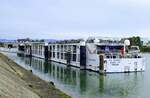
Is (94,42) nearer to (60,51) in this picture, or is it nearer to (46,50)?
(60,51)

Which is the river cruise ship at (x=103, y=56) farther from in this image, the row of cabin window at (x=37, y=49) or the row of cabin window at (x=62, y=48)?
the row of cabin window at (x=37, y=49)

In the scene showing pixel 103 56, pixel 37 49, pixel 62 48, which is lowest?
pixel 37 49

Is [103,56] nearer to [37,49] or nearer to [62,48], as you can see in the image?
[62,48]

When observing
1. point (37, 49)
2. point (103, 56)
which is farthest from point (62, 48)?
point (37, 49)

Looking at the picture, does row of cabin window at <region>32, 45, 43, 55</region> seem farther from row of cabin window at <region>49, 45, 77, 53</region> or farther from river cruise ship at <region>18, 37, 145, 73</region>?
river cruise ship at <region>18, 37, 145, 73</region>

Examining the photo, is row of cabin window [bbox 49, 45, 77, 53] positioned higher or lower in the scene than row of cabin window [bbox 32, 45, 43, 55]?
higher

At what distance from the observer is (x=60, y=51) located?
72562 millimetres

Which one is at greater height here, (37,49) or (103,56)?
(103,56)

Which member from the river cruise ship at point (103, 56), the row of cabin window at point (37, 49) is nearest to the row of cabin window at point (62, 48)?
the river cruise ship at point (103, 56)

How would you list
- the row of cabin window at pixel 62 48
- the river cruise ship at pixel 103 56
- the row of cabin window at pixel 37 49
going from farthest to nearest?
the row of cabin window at pixel 37 49 < the row of cabin window at pixel 62 48 < the river cruise ship at pixel 103 56

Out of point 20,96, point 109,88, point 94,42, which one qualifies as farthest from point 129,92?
point 94,42

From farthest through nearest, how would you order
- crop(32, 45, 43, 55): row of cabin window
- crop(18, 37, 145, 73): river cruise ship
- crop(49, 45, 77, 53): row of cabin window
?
crop(32, 45, 43, 55): row of cabin window, crop(49, 45, 77, 53): row of cabin window, crop(18, 37, 145, 73): river cruise ship

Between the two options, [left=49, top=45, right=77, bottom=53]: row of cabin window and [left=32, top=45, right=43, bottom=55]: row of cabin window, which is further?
[left=32, top=45, right=43, bottom=55]: row of cabin window

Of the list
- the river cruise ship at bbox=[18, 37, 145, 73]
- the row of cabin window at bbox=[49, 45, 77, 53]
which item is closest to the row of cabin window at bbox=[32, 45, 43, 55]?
the row of cabin window at bbox=[49, 45, 77, 53]
